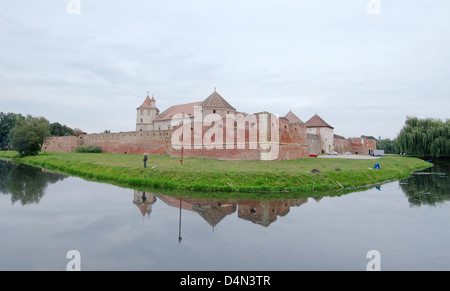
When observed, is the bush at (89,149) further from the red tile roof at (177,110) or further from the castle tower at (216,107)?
the castle tower at (216,107)

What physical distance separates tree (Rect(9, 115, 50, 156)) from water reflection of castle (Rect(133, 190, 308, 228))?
2973 centimetres

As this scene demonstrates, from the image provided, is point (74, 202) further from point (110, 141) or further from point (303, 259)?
point (110, 141)

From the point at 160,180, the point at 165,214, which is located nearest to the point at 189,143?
the point at 160,180

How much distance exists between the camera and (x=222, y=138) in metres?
22.8

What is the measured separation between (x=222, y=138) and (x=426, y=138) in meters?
26.4

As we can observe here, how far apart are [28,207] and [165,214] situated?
16.1ft

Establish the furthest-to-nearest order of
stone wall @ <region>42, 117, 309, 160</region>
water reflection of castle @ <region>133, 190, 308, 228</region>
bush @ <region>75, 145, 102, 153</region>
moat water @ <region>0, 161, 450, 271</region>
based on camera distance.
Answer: bush @ <region>75, 145, 102, 153</region>, stone wall @ <region>42, 117, 309, 160</region>, water reflection of castle @ <region>133, 190, 308, 228</region>, moat water @ <region>0, 161, 450, 271</region>

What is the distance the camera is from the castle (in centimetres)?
2122

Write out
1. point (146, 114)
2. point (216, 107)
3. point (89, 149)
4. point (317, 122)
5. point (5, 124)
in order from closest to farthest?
point (216, 107) → point (89, 149) → point (317, 122) → point (146, 114) → point (5, 124)
